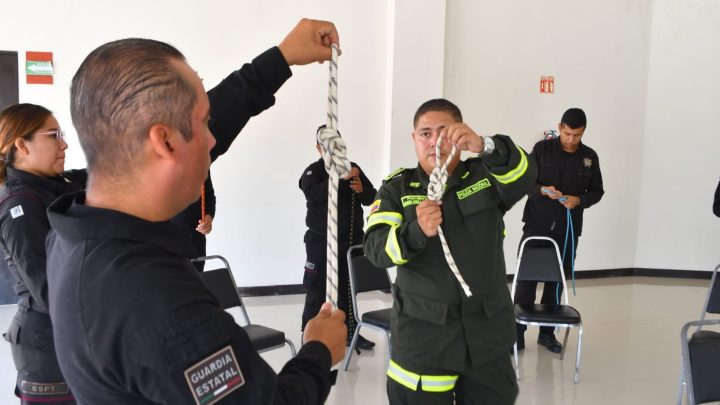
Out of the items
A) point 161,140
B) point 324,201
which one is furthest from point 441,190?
point 324,201

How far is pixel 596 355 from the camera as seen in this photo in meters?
4.08

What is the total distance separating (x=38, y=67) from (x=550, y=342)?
4573 mm

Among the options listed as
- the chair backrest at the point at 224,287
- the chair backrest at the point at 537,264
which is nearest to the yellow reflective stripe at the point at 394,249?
the chair backrest at the point at 224,287

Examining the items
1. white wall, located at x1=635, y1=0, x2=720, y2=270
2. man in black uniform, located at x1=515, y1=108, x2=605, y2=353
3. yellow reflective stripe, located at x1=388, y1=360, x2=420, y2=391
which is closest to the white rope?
yellow reflective stripe, located at x1=388, y1=360, x2=420, y2=391

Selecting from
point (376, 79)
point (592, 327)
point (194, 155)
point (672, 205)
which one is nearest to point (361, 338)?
point (592, 327)

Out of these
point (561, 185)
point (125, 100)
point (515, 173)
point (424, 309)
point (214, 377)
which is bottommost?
point (424, 309)

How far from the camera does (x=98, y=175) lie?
0.84 m

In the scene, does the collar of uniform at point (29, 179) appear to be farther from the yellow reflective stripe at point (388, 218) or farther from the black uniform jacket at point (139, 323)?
the black uniform jacket at point (139, 323)

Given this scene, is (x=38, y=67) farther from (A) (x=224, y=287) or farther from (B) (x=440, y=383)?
(B) (x=440, y=383)

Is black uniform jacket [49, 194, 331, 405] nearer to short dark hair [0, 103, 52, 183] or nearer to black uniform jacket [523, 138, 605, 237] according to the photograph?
short dark hair [0, 103, 52, 183]

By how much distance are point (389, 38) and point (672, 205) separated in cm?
381

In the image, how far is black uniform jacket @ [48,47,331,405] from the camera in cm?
73

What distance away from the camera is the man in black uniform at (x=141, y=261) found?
0.73 m

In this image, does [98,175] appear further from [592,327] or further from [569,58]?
[569,58]
